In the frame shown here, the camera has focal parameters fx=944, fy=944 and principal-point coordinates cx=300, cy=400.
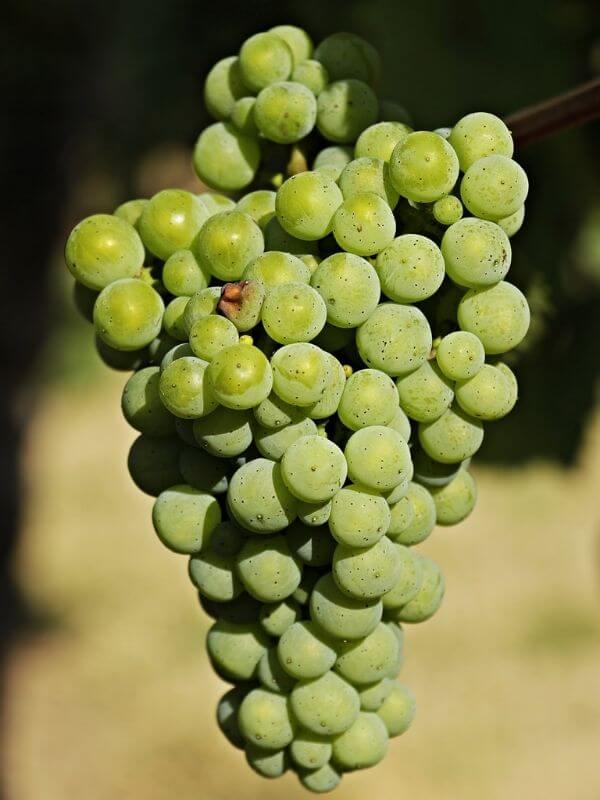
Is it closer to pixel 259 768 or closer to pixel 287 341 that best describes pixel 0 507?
pixel 259 768

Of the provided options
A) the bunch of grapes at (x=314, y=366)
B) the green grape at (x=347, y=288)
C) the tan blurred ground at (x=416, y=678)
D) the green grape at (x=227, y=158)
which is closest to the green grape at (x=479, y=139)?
the bunch of grapes at (x=314, y=366)

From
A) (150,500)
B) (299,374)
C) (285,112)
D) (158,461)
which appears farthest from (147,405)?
(150,500)

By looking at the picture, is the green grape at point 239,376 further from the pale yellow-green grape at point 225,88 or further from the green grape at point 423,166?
the pale yellow-green grape at point 225,88

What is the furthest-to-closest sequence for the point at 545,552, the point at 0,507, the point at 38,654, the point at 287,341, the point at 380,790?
the point at 0,507 < the point at 38,654 < the point at 545,552 < the point at 380,790 < the point at 287,341

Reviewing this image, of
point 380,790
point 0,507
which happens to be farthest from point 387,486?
point 0,507

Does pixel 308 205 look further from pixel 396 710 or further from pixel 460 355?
pixel 396 710

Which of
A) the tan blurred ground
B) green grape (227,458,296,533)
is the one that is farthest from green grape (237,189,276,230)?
the tan blurred ground
